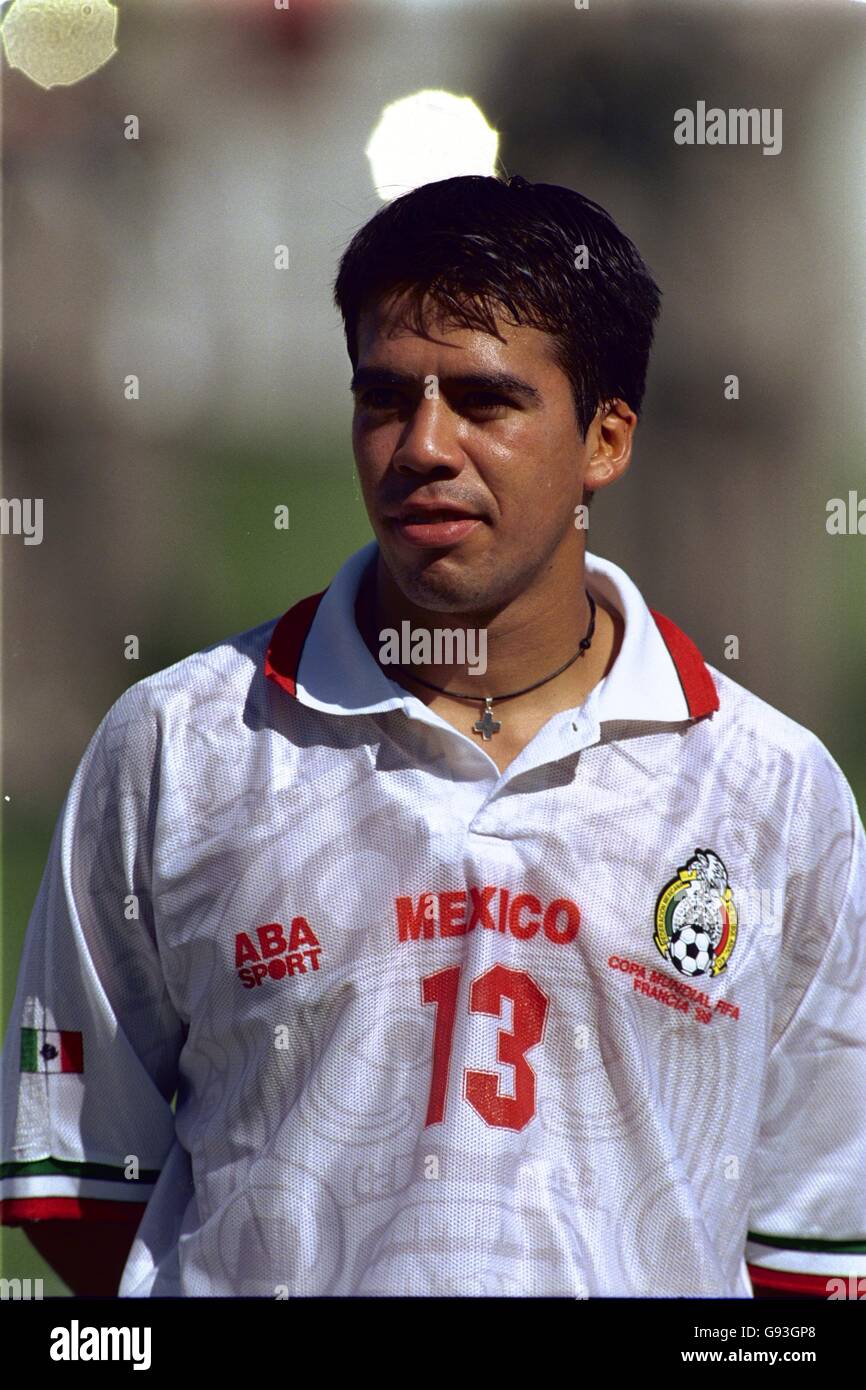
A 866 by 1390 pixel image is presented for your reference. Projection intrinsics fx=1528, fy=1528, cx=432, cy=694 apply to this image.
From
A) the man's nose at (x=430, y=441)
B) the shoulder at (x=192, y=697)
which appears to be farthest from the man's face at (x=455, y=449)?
the shoulder at (x=192, y=697)

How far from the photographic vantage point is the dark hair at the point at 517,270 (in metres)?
1.66

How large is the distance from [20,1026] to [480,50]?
4.61 feet

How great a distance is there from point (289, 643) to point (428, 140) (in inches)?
29.5

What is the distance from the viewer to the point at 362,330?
5.60 ft

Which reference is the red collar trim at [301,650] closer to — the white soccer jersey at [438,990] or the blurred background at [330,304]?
the white soccer jersey at [438,990]

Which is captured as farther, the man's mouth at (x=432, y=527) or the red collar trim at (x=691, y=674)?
the red collar trim at (x=691, y=674)

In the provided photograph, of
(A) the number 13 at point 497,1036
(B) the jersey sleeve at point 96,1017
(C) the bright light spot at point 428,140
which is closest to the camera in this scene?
(A) the number 13 at point 497,1036

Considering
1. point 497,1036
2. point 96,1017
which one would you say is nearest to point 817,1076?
point 497,1036

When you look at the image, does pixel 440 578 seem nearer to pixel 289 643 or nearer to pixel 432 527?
pixel 432 527

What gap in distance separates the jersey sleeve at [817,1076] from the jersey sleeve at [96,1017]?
27.5 inches

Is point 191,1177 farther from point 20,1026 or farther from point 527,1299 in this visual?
point 527,1299

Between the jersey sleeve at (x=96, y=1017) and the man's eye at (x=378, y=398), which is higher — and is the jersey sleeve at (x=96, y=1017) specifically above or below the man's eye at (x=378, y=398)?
below
